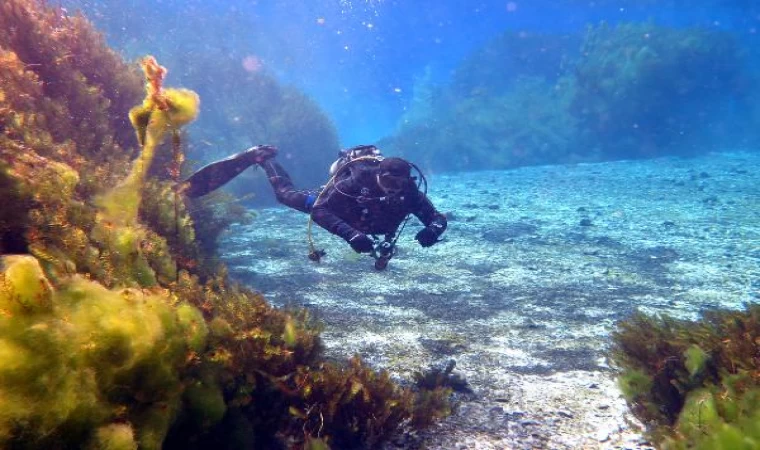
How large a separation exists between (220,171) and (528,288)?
6075 mm

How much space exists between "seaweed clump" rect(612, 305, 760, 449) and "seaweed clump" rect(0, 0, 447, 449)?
1.76m

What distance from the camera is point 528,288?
24.3 ft

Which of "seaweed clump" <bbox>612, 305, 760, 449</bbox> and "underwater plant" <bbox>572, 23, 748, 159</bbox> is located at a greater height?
"underwater plant" <bbox>572, 23, 748, 159</bbox>

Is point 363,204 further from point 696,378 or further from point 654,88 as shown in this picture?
point 654,88

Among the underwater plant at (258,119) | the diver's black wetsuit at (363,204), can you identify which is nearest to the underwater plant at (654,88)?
the underwater plant at (258,119)

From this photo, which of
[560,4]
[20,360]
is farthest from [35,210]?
[560,4]

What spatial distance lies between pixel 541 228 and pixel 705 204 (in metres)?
6.03

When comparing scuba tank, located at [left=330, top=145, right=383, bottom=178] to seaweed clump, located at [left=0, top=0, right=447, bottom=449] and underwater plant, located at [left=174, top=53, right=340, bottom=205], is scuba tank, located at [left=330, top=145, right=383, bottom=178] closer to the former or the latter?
seaweed clump, located at [left=0, top=0, right=447, bottom=449]

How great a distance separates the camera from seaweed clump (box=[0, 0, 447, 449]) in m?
1.65

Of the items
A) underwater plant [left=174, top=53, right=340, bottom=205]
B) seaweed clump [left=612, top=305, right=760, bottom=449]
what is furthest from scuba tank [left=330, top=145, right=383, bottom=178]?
underwater plant [left=174, top=53, right=340, bottom=205]

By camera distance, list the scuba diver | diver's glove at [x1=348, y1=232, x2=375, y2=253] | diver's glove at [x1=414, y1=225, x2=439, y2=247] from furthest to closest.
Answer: diver's glove at [x1=414, y1=225, x2=439, y2=247], the scuba diver, diver's glove at [x1=348, y1=232, x2=375, y2=253]

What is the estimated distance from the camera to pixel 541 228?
37.7 ft

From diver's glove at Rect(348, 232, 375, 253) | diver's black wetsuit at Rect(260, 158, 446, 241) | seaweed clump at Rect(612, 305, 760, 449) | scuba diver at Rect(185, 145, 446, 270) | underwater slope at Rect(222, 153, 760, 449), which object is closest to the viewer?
seaweed clump at Rect(612, 305, 760, 449)

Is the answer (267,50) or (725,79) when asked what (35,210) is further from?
(267,50)
